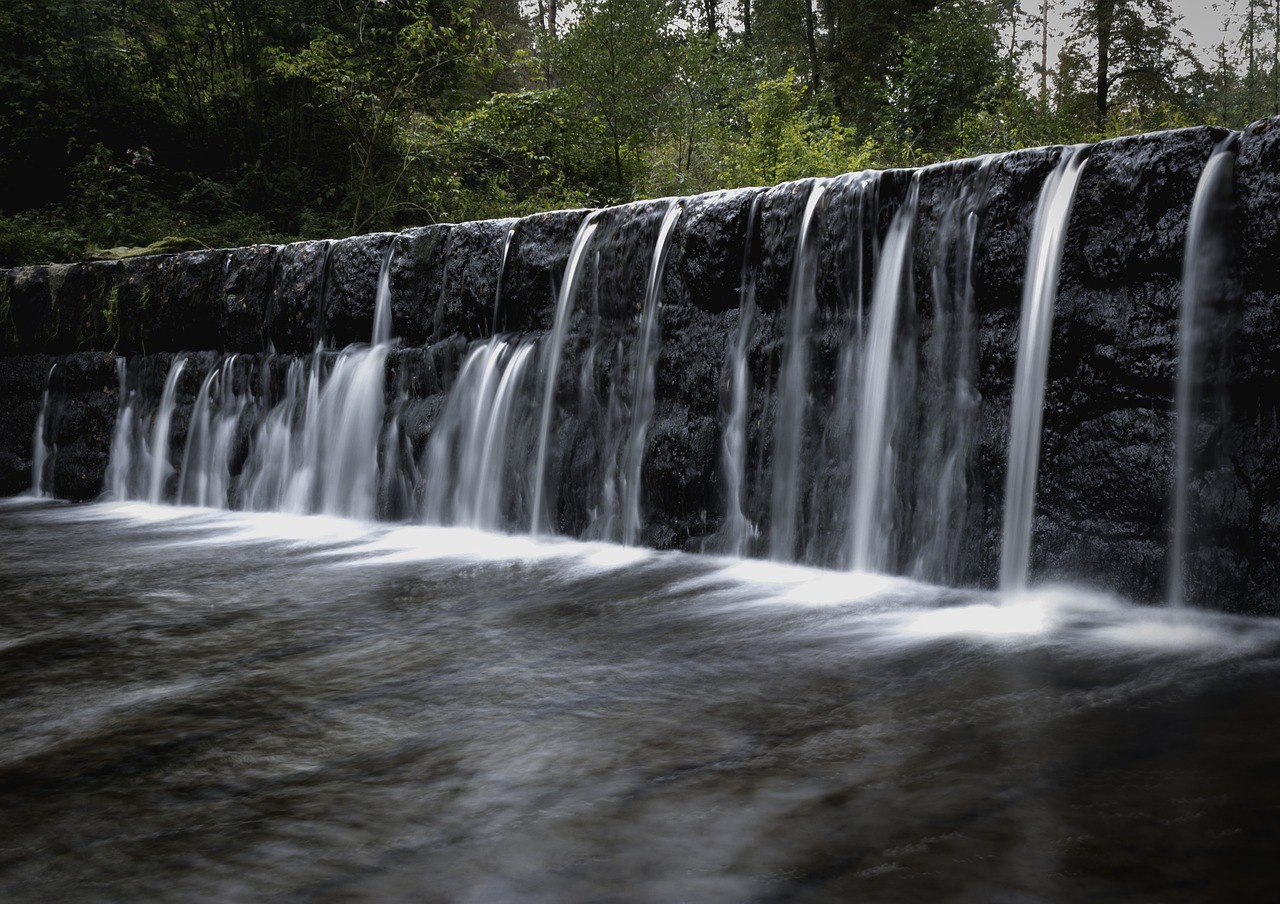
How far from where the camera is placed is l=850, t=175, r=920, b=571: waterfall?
4.71 metres

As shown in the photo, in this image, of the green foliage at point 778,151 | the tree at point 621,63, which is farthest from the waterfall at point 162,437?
the tree at point 621,63

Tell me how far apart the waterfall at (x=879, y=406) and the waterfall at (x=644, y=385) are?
1.31 m

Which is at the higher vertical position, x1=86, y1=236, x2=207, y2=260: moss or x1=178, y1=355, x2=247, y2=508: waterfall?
x1=86, y1=236, x2=207, y2=260: moss

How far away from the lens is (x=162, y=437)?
8422mm

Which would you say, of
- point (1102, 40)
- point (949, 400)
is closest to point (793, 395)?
point (949, 400)

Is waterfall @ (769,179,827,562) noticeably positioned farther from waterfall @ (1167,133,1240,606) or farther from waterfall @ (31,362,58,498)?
waterfall @ (31,362,58,498)

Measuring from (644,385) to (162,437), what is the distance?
4.89m

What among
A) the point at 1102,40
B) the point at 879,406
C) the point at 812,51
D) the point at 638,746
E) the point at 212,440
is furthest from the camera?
the point at 812,51

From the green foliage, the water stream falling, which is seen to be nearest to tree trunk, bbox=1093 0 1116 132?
the green foliage

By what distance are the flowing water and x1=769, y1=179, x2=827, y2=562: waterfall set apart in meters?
0.50

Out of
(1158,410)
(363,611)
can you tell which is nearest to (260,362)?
(363,611)

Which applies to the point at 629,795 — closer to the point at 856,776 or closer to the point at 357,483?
the point at 856,776

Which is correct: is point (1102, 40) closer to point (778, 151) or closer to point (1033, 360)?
point (778, 151)

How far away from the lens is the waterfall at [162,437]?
8336 millimetres
